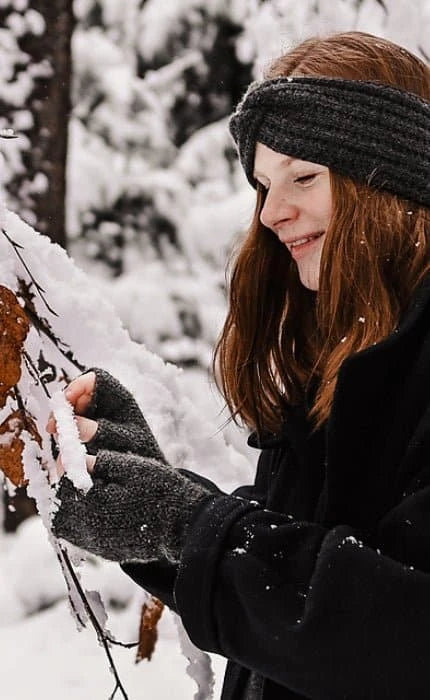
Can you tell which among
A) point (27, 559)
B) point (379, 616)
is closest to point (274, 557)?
point (379, 616)

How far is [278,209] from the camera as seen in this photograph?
143 centimetres

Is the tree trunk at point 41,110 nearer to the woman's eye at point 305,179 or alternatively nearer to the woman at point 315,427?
the woman at point 315,427

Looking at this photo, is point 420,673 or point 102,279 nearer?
point 420,673

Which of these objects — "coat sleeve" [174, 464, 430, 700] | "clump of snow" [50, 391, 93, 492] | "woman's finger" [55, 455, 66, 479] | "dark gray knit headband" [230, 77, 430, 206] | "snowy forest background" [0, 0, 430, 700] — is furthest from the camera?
"snowy forest background" [0, 0, 430, 700]

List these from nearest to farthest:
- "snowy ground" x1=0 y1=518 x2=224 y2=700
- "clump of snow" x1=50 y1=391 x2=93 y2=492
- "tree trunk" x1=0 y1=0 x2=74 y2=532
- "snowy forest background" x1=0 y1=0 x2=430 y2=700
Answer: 1. "clump of snow" x1=50 y1=391 x2=93 y2=492
2. "tree trunk" x1=0 y1=0 x2=74 y2=532
3. "snowy ground" x1=0 y1=518 x2=224 y2=700
4. "snowy forest background" x1=0 y1=0 x2=430 y2=700

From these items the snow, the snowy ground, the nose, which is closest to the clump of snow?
the snow

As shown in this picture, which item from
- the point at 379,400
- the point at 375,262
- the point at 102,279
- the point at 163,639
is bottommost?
the point at 163,639

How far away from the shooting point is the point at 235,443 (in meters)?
3.55

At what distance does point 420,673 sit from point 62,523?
0.55 m

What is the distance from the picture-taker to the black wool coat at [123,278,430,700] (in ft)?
3.23

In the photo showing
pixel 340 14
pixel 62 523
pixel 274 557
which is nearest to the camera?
pixel 274 557

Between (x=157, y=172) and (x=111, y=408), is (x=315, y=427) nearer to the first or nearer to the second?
(x=111, y=408)

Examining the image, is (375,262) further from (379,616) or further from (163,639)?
(163,639)

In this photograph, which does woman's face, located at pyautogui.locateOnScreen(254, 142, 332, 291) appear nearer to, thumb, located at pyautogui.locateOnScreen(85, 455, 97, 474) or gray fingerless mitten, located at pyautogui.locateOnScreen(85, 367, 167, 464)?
gray fingerless mitten, located at pyautogui.locateOnScreen(85, 367, 167, 464)
